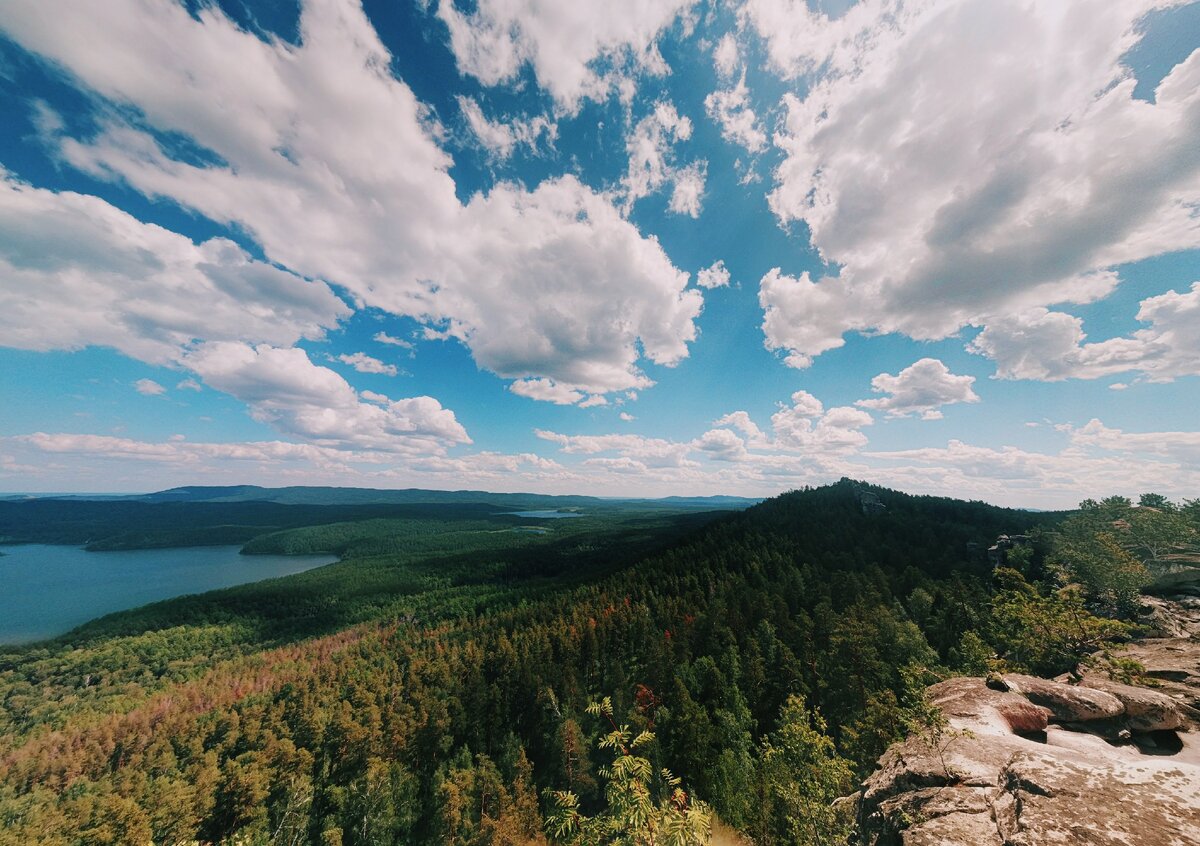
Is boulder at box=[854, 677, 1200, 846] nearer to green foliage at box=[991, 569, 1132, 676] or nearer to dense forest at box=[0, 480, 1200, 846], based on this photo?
dense forest at box=[0, 480, 1200, 846]

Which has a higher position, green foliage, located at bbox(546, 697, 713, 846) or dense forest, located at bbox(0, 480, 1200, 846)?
green foliage, located at bbox(546, 697, 713, 846)

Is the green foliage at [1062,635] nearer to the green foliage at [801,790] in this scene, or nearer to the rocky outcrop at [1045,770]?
the rocky outcrop at [1045,770]

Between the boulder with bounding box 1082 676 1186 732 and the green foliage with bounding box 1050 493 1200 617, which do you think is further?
the green foliage with bounding box 1050 493 1200 617

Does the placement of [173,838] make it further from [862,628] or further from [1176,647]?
[1176,647]

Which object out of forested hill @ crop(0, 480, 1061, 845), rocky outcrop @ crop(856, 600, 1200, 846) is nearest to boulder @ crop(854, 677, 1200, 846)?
rocky outcrop @ crop(856, 600, 1200, 846)

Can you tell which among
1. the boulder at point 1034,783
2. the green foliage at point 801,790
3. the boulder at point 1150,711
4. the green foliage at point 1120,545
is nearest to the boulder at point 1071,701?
the boulder at point 1034,783

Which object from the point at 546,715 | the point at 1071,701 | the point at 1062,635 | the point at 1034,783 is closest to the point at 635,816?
the point at 1034,783

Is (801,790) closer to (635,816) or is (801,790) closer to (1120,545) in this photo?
(635,816)
